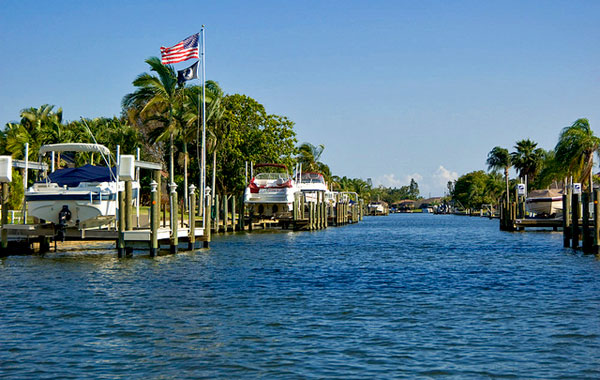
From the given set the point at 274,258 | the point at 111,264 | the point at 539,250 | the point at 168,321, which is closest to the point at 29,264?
the point at 111,264

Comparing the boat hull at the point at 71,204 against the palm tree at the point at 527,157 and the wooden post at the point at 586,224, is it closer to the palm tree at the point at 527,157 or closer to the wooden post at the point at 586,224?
the wooden post at the point at 586,224

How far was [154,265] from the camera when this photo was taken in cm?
2628

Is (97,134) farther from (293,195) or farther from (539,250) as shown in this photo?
(539,250)

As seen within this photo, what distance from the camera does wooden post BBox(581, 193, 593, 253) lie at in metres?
30.8

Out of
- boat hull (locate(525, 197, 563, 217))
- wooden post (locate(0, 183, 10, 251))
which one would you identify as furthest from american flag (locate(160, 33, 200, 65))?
boat hull (locate(525, 197, 563, 217))

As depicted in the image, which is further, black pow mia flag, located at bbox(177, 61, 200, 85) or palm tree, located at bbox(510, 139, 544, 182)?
palm tree, located at bbox(510, 139, 544, 182)

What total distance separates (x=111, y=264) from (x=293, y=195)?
102ft

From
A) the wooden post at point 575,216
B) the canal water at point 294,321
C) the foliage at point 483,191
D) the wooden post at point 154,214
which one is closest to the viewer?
the canal water at point 294,321

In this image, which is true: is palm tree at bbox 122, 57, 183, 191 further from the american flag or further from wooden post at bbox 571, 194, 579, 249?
wooden post at bbox 571, 194, 579, 249

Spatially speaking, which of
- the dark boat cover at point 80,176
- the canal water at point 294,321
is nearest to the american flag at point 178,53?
the dark boat cover at point 80,176

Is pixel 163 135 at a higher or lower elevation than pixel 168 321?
higher

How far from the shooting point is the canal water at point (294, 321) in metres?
11.4

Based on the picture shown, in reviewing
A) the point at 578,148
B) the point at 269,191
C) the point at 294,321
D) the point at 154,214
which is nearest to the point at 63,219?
the point at 154,214

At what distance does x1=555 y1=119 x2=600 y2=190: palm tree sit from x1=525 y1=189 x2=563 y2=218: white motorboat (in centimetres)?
323
